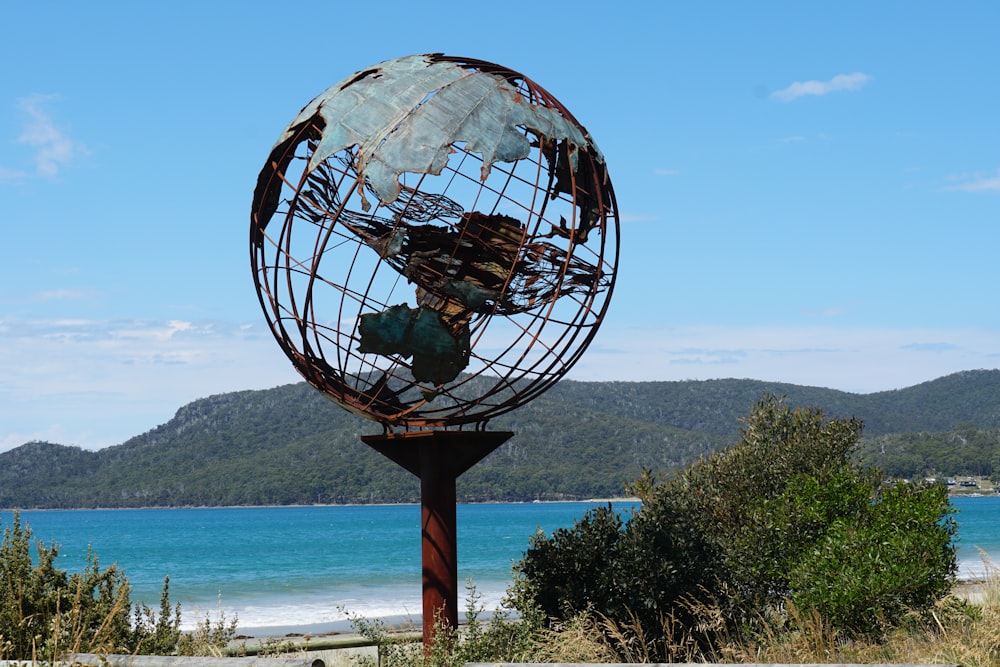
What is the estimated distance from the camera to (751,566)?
1257 cm

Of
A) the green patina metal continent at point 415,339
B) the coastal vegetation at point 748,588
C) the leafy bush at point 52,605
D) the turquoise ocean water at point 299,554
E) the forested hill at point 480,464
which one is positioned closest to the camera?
the leafy bush at point 52,605

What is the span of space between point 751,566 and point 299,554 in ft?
188

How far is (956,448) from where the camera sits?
12825 cm

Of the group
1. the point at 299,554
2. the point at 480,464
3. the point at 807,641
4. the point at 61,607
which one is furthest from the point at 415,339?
the point at 480,464

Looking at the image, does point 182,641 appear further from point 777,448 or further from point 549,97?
point 777,448

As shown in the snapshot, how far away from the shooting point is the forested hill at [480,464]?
424ft

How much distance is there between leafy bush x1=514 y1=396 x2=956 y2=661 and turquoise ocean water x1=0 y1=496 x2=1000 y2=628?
1344 mm

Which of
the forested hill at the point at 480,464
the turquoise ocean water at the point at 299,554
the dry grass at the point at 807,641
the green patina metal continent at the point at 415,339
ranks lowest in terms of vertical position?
the turquoise ocean water at the point at 299,554

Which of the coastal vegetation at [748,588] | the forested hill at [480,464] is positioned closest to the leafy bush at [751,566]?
the coastal vegetation at [748,588]

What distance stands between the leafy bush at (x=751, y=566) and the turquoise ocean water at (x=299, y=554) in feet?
4.41

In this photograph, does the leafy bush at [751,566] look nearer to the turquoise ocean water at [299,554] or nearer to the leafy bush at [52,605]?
the turquoise ocean water at [299,554]

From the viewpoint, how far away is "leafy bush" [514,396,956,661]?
35.1 feet

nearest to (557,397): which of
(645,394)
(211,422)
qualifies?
(645,394)

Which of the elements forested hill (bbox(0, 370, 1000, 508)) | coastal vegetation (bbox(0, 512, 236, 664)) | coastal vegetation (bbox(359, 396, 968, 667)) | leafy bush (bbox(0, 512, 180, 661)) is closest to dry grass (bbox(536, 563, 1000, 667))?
coastal vegetation (bbox(359, 396, 968, 667))
